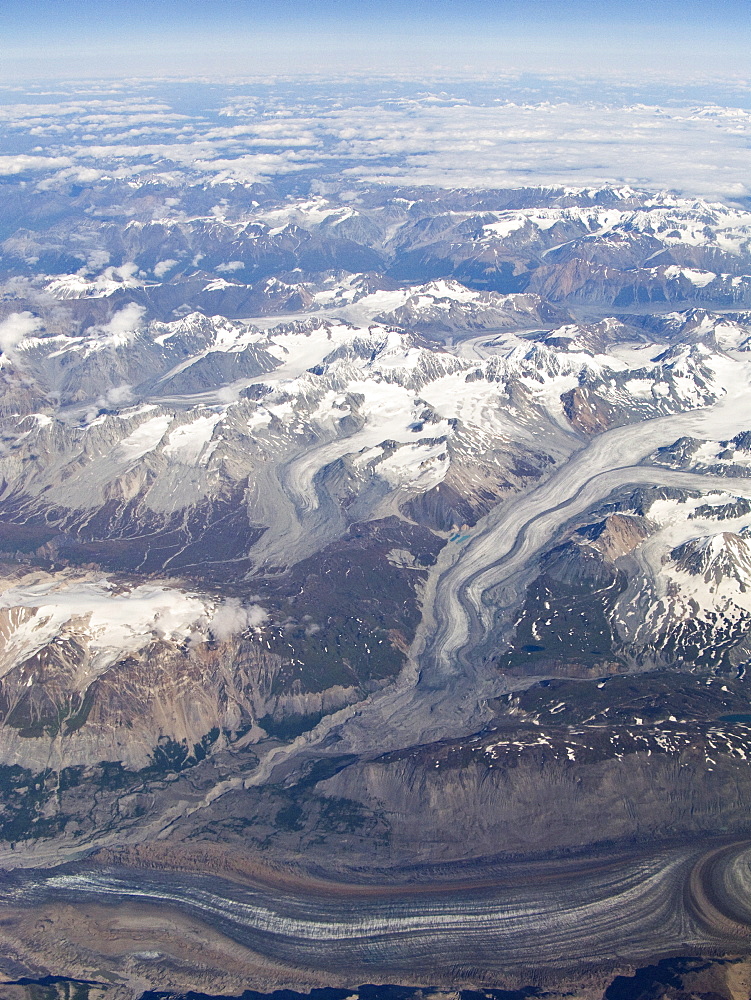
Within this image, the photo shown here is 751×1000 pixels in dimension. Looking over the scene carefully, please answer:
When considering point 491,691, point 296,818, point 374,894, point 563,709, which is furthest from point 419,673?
point 374,894

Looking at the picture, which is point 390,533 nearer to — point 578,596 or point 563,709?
point 578,596

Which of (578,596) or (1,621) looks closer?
(1,621)

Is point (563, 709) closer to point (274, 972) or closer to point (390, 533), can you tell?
point (274, 972)

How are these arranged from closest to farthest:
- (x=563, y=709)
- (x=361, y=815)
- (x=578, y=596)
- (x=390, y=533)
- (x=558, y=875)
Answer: (x=558, y=875) → (x=361, y=815) → (x=563, y=709) → (x=578, y=596) → (x=390, y=533)

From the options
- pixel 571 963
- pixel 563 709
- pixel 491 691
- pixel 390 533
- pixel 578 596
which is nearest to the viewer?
pixel 571 963

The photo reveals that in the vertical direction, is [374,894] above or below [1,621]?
below

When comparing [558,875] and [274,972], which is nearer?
[274,972]

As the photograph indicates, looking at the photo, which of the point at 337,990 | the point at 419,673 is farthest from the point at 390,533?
the point at 337,990

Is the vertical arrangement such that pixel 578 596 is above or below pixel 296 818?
above

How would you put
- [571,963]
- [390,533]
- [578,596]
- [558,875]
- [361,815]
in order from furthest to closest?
1. [390,533]
2. [578,596]
3. [361,815]
4. [558,875]
5. [571,963]
